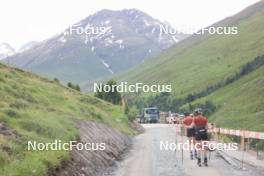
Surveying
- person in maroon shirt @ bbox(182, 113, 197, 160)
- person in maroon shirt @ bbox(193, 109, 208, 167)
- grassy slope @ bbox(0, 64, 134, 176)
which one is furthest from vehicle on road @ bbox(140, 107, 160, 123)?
person in maroon shirt @ bbox(193, 109, 208, 167)

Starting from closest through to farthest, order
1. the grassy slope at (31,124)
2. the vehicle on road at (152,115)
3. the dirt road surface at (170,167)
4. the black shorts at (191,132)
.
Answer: the grassy slope at (31,124) → the dirt road surface at (170,167) → the black shorts at (191,132) → the vehicle on road at (152,115)

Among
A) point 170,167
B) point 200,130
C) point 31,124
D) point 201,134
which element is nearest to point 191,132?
point 200,130

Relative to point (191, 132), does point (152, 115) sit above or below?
above

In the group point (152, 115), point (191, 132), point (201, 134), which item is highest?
point (152, 115)

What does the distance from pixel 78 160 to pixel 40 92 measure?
16862 millimetres

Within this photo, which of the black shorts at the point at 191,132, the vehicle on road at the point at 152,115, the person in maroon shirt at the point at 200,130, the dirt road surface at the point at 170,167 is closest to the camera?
the dirt road surface at the point at 170,167

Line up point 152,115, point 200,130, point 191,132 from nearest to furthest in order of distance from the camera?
point 200,130 → point 191,132 → point 152,115

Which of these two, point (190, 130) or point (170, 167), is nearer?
point (170, 167)

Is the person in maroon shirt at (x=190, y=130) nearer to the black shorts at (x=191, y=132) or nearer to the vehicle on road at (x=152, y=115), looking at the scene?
the black shorts at (x=191, y=132)

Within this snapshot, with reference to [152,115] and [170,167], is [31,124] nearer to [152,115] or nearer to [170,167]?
[170,167]

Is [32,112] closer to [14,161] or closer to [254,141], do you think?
[14,161]

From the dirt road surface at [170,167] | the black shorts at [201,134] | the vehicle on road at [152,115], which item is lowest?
the dirt road surface at [170,167]

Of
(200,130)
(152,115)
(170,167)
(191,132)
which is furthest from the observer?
(152,115)

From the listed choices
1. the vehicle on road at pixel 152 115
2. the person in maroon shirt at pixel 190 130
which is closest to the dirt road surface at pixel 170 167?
the person in maroon shirt at pixel 190 130
